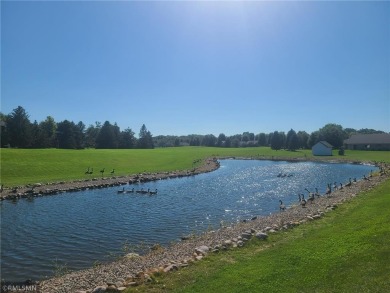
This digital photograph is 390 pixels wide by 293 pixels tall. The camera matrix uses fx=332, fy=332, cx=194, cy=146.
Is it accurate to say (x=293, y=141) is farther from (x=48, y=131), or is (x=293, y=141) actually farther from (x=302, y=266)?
(x=302, y=266)

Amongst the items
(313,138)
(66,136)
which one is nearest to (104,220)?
(66,136)

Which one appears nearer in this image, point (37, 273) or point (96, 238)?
point (37, 273)

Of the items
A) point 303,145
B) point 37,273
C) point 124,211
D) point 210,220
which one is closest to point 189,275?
point 37,273

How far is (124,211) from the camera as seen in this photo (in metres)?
31.3

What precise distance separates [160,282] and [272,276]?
436cm

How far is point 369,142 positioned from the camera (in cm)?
13662

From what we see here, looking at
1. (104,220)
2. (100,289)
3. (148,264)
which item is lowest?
(104,220)

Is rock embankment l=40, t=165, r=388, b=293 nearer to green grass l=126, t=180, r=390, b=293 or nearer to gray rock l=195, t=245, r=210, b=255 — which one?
gray rock l=195, t=245, r=210, b=255

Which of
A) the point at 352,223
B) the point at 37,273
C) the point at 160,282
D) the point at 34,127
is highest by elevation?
the point at 34,127

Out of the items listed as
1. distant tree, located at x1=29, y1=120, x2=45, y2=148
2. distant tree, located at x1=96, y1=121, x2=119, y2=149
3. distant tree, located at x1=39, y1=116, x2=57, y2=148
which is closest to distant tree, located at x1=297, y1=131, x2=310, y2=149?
distant tree, located at x1=96, y1=121, x2=119, y2=149

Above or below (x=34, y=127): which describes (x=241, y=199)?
below

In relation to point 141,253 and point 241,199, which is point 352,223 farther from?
point 241,199

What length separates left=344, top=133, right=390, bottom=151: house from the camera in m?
134

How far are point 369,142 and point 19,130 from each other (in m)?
129
